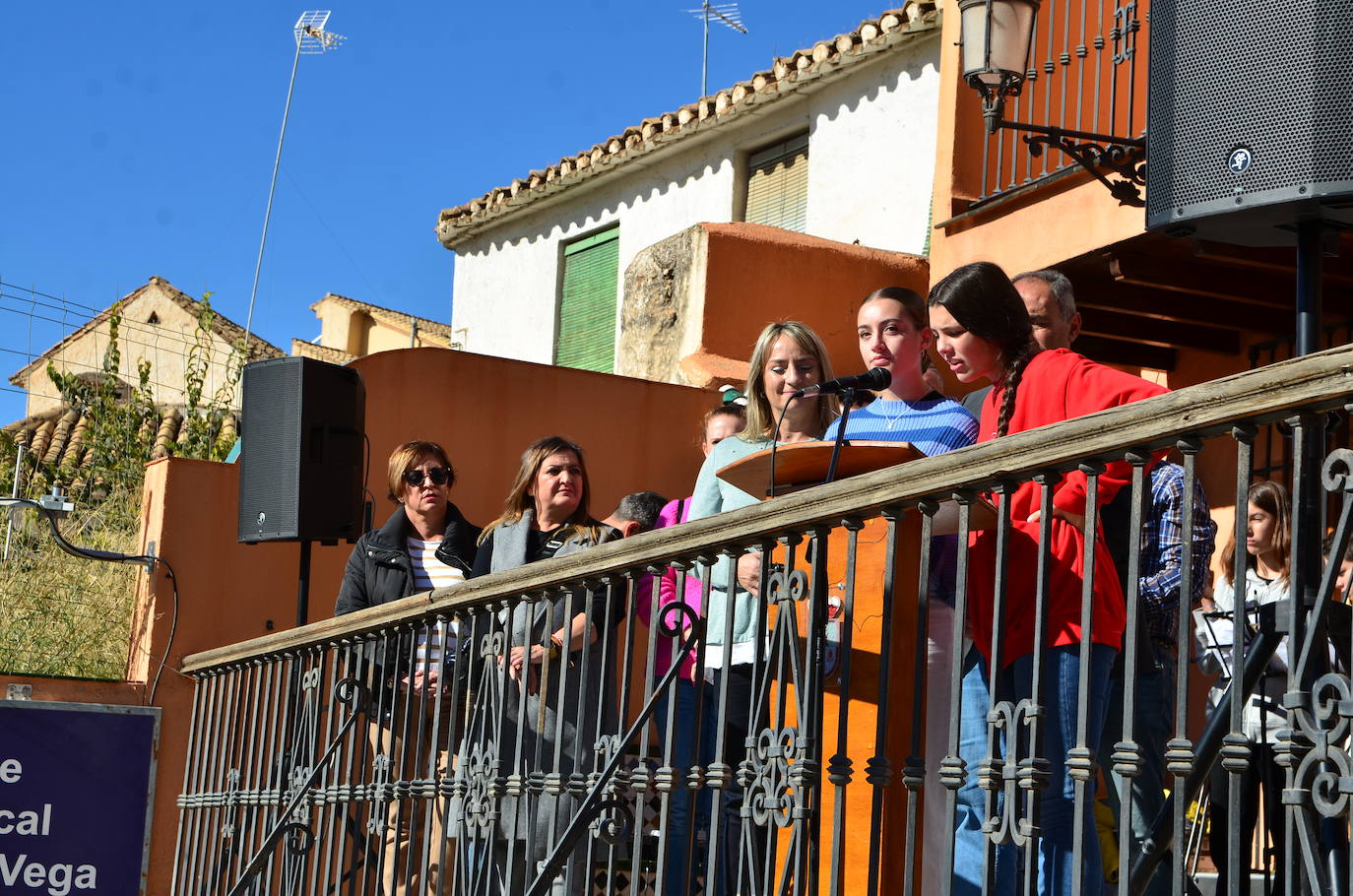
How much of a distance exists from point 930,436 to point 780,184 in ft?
36.0

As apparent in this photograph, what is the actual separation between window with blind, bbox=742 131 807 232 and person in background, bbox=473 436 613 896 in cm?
883

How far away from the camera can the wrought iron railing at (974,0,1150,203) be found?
26.9 feet

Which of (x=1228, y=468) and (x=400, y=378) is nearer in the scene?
(x=1228, y=468)

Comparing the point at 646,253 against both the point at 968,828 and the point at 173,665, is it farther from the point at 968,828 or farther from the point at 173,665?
the point at 968,828

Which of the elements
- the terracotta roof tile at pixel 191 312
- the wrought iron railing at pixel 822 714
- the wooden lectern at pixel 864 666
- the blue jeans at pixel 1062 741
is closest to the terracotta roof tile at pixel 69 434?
the terracotta roof tile at pixel 191 312

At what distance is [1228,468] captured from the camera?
8180 millimetres

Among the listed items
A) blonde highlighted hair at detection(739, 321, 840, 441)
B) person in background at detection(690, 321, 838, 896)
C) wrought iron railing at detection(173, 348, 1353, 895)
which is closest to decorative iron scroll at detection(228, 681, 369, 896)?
wrought iron railing at detection(173, 348, 1353, 895)

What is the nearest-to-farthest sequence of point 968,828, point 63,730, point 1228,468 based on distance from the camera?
point 968,828 → point 63,730 → point 1228,468

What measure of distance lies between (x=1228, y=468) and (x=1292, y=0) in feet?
16.2

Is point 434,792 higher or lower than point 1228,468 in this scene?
lower

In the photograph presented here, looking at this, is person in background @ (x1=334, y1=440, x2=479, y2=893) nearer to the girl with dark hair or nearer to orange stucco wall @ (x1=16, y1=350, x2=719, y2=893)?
orange stucco wall @ (x1=16, y1=350, x2=719, y2=893)

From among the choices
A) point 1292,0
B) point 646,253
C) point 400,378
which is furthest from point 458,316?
point 1292,0

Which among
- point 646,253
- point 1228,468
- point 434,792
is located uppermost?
point 646,253

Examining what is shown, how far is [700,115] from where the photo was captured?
1476 cm
